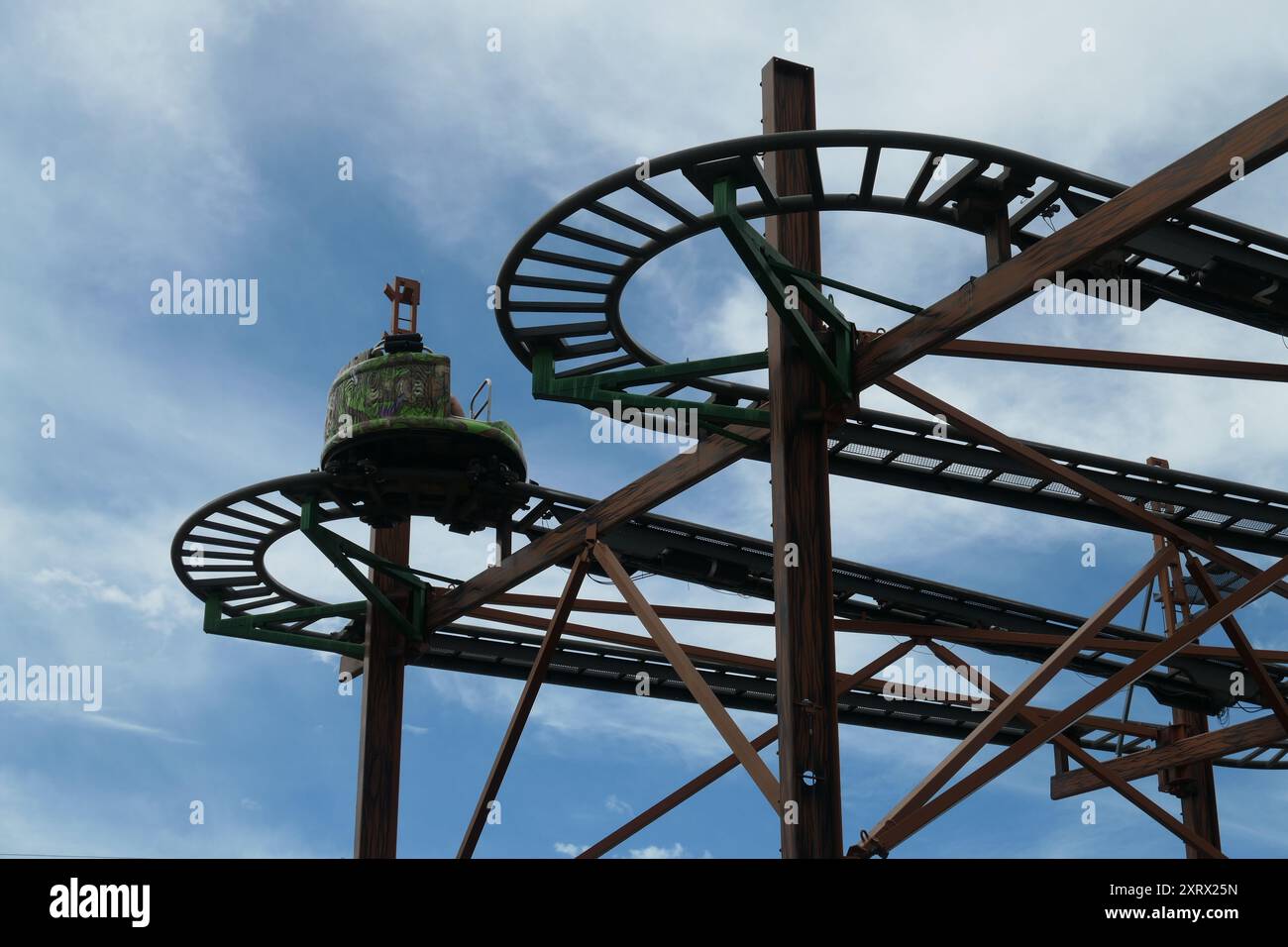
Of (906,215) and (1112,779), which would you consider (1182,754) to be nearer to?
(1112,779)

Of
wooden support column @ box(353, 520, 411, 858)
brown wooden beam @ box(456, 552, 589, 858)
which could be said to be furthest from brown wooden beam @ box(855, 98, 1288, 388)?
wooden support column @ box(353, 520, 411, 858)

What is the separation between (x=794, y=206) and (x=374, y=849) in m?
11.5

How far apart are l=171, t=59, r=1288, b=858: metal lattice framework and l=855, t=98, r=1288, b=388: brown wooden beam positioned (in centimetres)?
3

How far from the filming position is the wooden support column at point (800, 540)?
14117 millimetres

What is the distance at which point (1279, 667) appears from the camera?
26094 millimetres

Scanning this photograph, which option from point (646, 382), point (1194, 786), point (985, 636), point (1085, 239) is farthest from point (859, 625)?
point (1194, 786)

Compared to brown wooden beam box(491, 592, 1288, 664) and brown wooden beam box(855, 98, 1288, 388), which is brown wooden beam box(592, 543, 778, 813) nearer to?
brown wooden beam box(491, 592, 1288, 664)

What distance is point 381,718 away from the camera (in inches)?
875

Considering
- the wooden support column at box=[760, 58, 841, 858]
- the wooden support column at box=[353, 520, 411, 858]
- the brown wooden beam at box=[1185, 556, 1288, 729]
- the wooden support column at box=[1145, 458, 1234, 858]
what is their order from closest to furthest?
the wooden support column at box=[760, 58, 841, 858], the brown wooden beam at box=[1185, 556, 1288, 729], the wooden support column at box=[353, 520, 411, 858], the wooden support column at box=[1145, 458, 1234, 858]

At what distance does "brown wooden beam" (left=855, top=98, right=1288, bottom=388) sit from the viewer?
12.3m

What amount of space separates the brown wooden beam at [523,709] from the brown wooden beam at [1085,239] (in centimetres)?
497
